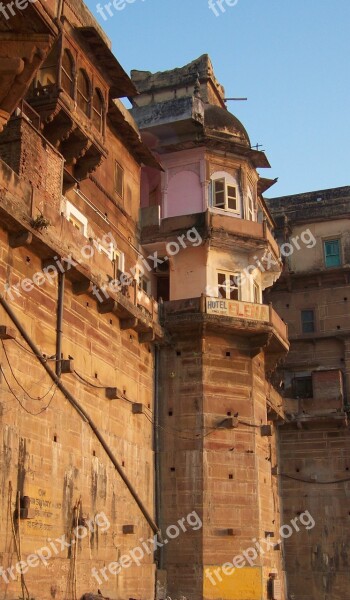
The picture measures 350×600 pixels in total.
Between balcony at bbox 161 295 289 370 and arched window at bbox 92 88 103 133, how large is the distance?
561 centimetres

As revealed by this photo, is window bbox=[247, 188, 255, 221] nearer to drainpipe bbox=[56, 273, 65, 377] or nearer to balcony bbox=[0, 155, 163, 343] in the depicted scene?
balcony bbox=[0, 155, 163, 343]

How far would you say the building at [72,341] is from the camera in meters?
15.2

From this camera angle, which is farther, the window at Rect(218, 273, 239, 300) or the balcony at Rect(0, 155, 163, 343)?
the window at Rect(218, 273, 239, 300)

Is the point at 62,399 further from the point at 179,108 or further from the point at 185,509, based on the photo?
the point at 179,108

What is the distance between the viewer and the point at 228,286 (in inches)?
958

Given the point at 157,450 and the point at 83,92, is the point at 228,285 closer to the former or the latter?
the point at 157,450

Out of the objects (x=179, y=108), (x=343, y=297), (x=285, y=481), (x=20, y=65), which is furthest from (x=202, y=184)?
(x=20, y=65)

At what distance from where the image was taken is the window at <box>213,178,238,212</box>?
24.9 meters

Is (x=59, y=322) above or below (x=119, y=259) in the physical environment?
below

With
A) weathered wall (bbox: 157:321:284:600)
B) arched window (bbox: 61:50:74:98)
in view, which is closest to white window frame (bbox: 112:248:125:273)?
weathered wall (bbox: 157:321:284:600)

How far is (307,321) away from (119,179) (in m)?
11.6

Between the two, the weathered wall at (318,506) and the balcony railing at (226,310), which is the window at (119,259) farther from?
the weathered wall at (318,506)

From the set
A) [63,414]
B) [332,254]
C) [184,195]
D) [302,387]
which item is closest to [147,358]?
[184,195]

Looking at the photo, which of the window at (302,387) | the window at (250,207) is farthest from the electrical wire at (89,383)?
the window at (302,387)
